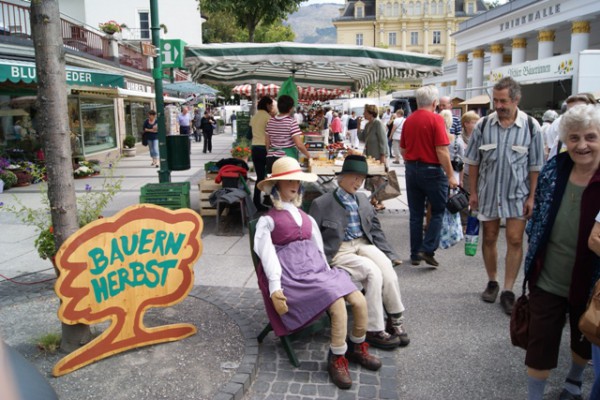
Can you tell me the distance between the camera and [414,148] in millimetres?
5676

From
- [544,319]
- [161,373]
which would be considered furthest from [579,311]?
[161,373]

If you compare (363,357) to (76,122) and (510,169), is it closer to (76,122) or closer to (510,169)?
(510,169)

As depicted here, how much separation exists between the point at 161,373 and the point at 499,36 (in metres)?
29.4

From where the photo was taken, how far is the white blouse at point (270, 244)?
3.42 metres

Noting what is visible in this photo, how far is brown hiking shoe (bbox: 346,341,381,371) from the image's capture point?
357 centimetres

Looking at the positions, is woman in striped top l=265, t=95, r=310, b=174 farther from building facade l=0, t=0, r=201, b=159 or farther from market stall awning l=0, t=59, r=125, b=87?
building facade l=0, t=0, r=201, b=159

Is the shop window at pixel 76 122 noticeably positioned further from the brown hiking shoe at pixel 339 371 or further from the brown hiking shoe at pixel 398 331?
the brown hiking shoe at pixel 339 371

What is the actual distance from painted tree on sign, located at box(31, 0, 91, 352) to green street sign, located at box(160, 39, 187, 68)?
13.6ft

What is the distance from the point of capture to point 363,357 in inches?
142

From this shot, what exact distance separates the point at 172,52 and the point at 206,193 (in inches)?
87.0

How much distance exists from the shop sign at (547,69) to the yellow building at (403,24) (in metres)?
78.9

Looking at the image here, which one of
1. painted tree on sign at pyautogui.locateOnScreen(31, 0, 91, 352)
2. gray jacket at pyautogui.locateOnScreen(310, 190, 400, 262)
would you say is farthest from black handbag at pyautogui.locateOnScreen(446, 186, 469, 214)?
painted tree on sign at pyautogui.locateOnScreen(31, 0, 91, 352)

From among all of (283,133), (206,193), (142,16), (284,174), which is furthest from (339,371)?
(142,16)

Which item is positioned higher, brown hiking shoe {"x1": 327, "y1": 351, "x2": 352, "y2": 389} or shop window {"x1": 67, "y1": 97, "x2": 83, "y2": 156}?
shop window {"x1": 67, "y1": 97, "x2": 83, "y2": 156}
